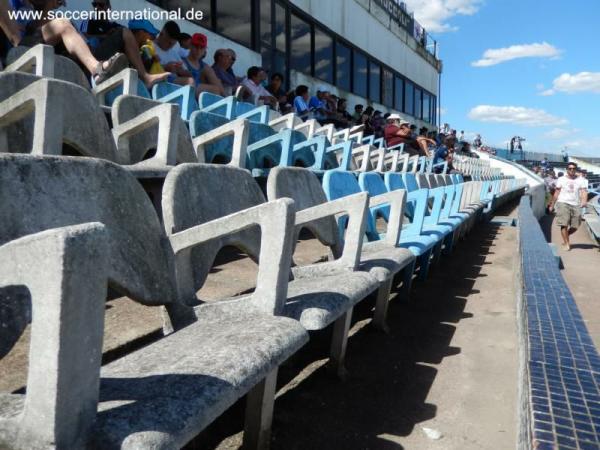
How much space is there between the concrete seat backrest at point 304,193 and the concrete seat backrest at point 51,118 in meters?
0.70

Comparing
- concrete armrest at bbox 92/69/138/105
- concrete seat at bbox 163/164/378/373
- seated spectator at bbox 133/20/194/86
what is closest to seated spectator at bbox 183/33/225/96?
seated spectator at bbox 133/20/194/86

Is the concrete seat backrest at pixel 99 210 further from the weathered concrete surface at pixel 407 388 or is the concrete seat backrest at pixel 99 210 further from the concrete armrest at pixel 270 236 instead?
the weathered concrete surface at pixel 407 388

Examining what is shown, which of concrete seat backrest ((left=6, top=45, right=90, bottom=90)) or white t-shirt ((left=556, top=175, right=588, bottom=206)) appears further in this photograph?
white t-shirt ((left=556, top=175, right=588, bottom=206))

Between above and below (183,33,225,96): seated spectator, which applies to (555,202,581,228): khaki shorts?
below

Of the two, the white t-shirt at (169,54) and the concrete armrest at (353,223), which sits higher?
the white t-shirt at (169,54)

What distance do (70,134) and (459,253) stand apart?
435 cm

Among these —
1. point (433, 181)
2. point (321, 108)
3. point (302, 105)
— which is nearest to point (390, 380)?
point (433, 181)

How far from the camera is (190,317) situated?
142 cm

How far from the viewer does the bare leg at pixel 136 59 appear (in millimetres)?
Answer: 4086

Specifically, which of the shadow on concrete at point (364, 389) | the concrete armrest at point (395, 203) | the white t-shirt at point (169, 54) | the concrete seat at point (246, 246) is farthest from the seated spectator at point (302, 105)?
→ the concrete seat at point (246, 246)

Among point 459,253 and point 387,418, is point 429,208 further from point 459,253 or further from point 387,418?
point 387,418

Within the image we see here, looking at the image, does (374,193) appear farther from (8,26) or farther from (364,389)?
(8,26)

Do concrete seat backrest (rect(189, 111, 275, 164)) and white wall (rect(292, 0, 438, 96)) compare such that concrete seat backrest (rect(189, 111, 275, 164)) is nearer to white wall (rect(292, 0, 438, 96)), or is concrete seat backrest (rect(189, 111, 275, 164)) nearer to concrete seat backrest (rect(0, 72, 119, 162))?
concrete seat backrest (rect(0, 72, 119, 162))

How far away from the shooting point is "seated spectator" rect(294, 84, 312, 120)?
7877mm
